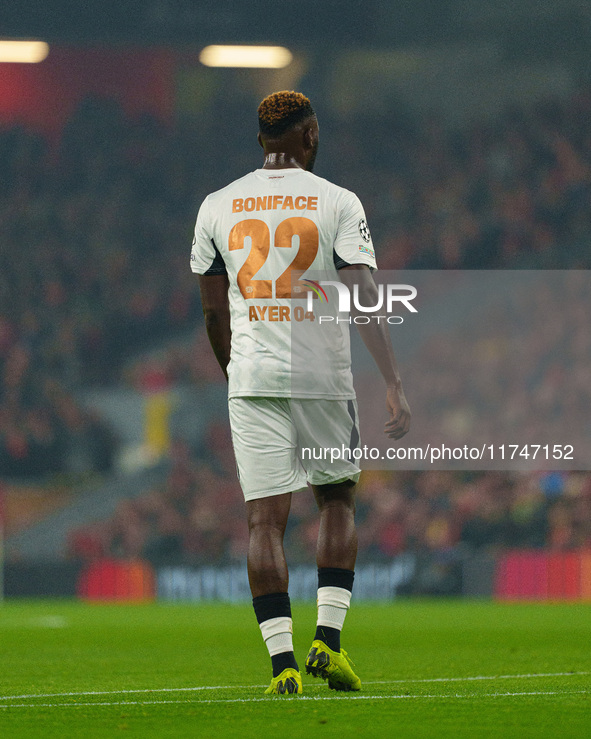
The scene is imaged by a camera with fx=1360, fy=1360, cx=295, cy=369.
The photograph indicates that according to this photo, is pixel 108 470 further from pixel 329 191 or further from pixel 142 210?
pixel 329 191

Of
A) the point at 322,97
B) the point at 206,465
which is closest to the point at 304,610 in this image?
the point at 206,465

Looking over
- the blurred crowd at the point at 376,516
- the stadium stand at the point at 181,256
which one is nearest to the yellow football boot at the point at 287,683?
the blurred crowd at the point at 376,516

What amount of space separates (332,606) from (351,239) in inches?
45.4

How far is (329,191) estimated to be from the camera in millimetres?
4328

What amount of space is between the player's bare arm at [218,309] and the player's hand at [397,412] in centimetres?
55

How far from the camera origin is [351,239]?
4281mm

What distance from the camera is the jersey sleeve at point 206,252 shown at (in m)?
4.42

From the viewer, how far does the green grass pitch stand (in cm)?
337

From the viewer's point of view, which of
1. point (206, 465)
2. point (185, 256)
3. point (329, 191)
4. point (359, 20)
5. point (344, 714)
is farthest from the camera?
point (185, 256)

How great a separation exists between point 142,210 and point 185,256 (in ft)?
3.43

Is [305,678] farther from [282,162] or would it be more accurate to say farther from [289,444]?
[282,162]

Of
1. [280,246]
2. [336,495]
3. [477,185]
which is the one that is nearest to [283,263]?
[280,246]

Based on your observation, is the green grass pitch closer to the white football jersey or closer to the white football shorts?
the white football shorts

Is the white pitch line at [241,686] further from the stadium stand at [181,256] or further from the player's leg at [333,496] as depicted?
the stadium stand at [181,256]
